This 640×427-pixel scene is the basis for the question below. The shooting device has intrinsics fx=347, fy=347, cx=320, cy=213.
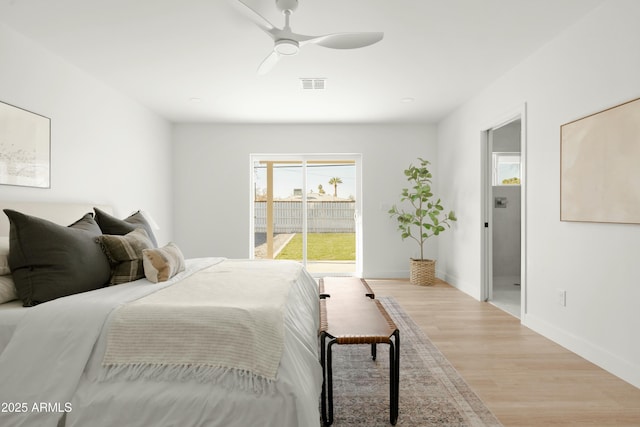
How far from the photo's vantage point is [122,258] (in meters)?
2.23

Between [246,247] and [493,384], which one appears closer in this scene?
[493,384]

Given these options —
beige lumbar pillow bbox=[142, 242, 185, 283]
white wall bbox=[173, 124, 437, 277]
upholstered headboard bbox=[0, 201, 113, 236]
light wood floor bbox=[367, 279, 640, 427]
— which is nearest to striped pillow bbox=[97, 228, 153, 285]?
beige lumbar pillow bbox=[142, 242, 185, 283]

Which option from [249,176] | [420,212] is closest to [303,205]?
[249,176]

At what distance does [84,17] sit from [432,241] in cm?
518

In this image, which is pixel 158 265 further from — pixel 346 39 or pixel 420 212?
pixel 420 212

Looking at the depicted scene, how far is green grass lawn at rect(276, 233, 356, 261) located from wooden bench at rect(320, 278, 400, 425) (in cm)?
347

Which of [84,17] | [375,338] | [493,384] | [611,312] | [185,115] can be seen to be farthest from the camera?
[185,115]

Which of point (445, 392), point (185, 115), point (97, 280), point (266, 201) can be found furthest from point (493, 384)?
point (185, 115)

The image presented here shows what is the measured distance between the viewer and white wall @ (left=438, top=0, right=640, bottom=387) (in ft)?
7.39

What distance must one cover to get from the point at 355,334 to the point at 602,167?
213cm

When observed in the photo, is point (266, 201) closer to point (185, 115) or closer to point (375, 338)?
point (185, 115)

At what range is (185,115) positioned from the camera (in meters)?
5.16

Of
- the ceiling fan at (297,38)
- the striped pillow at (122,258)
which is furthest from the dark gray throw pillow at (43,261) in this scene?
the ceiling fan at (297,38)

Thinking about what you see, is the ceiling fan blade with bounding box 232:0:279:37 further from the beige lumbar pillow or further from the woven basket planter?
the woven basket planter
